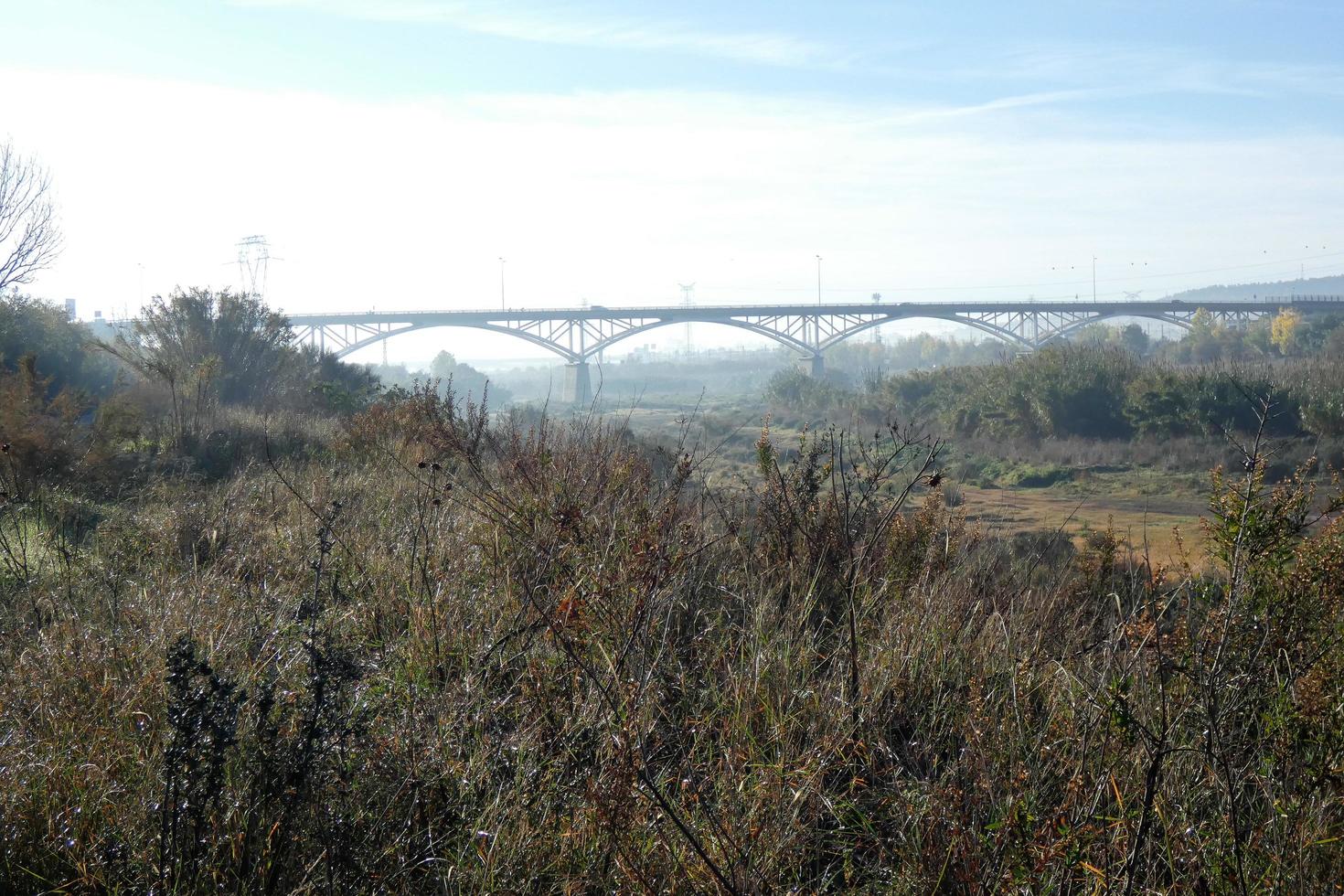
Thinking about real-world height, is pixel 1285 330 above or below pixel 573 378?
above

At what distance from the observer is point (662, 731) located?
339cm

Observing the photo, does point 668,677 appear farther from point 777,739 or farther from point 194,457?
point 194,457

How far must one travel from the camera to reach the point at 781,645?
3.98 m

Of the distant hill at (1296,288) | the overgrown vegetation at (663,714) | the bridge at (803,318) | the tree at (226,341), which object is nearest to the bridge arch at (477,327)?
the bridge at (803,318)

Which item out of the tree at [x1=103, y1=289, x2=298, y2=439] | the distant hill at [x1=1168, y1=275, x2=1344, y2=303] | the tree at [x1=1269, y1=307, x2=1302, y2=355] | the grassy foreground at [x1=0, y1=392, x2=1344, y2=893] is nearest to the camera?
the grassy foreground at [x1=0, y1=392, x2=1344, y2=893]

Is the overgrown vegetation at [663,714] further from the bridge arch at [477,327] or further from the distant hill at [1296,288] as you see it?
the distant hill at [1296,288]

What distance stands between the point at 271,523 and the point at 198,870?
412 centimetres

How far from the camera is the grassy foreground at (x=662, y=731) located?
2453mm

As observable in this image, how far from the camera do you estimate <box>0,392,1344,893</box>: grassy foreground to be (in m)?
2.45

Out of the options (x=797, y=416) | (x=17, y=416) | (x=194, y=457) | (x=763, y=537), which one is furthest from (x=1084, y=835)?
(x=797, y=416)

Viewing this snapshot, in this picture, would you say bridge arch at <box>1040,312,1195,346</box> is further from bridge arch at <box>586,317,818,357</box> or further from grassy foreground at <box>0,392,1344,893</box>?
grassy foreground at <box>0,392,1344,893</box>

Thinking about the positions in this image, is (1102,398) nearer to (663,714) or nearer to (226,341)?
(226,341)

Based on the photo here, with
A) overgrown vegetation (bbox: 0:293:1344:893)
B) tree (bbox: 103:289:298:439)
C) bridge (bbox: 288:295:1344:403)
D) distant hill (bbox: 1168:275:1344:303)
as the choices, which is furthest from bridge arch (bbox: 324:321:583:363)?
distant hill (bbox: 1168:275:1344:303)

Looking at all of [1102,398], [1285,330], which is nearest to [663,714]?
[1102,398]
